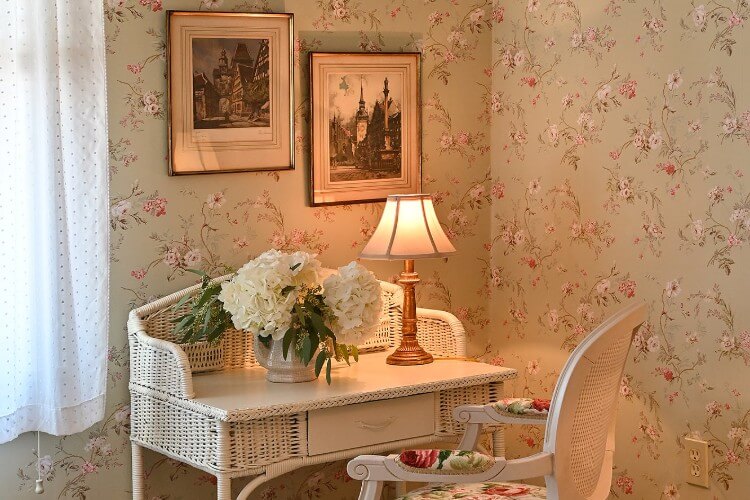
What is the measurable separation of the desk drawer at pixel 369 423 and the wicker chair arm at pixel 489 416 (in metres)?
0.12

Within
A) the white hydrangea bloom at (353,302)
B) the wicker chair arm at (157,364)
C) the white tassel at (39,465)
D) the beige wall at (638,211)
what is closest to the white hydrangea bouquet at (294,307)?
the white hydrangea bloom at (353,302)

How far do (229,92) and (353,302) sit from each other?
0.75m

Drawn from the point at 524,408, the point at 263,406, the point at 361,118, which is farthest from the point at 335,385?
the point at 361,118

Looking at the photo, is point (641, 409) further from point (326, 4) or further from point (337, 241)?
point (326, 4)

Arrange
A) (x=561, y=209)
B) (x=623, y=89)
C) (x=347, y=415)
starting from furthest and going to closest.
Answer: (x=561, y=209) → (x=623, y=89) → (x=347, y=415)

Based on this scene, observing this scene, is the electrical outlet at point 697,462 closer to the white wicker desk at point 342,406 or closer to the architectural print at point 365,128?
the white wicker desk at point 342,406

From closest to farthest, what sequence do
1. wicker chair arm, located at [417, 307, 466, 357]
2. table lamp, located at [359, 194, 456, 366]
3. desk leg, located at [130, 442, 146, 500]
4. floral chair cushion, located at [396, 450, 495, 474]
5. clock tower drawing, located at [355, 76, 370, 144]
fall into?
floral chair cushion, located at [396, 450, 495, 474]
desk leg, located at [130, 442, 146, 500]
table lamp, located at [359, 194, 456, 366]
wicker chair arm, located at [417, 307, 466, 357]
clock tower drawing, located at [355, 76, 370, 144]

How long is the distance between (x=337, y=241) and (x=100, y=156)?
33.4 inches

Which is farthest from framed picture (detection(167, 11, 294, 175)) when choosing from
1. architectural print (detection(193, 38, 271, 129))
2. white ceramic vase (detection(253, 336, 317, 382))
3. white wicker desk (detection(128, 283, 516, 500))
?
white ceramic vase (detection(253, 336, 317, 382))

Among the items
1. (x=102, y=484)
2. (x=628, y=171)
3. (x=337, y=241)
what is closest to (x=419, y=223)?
(x=337, y=241)

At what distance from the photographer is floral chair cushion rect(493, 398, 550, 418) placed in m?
2.92

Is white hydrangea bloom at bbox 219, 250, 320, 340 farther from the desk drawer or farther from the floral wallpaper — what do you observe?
the floral wallpaper

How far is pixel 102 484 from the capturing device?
3.17 m

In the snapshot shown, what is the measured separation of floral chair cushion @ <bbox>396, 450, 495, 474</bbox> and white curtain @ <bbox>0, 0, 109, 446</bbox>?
104 centimetres
